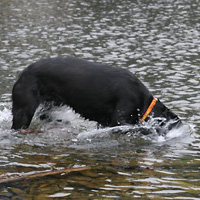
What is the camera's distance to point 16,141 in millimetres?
7234

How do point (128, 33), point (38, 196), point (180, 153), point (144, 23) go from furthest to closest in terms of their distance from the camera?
1. point (144, 23)
2. point (128, 33)
3. point (180, 153)
4. point (38, 196)

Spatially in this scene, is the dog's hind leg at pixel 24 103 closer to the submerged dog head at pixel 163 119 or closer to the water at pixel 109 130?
the water at pixel 109 130

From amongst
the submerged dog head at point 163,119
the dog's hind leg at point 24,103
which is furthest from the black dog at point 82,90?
the submerged dog head at point 163,119

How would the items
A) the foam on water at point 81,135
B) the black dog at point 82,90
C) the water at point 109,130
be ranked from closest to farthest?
the water at point 109,130, the black dog at point 82,90, the foam on water at point 81,135

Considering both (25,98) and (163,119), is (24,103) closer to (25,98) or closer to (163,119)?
(25,98)

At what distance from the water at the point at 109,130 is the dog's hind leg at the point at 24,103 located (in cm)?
37

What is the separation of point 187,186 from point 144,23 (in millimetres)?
14959

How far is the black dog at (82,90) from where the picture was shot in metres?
7.04

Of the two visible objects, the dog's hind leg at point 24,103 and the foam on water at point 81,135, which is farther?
the foam on water at point 81,135

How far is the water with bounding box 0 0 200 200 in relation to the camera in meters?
5.30

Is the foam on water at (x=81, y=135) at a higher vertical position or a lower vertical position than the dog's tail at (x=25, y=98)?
lower

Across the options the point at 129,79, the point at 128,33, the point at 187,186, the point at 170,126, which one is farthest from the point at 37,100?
the point at 128,33

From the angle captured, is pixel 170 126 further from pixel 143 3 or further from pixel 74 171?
pixel 143 3

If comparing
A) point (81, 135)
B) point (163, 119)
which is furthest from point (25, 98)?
point (163, 119)
